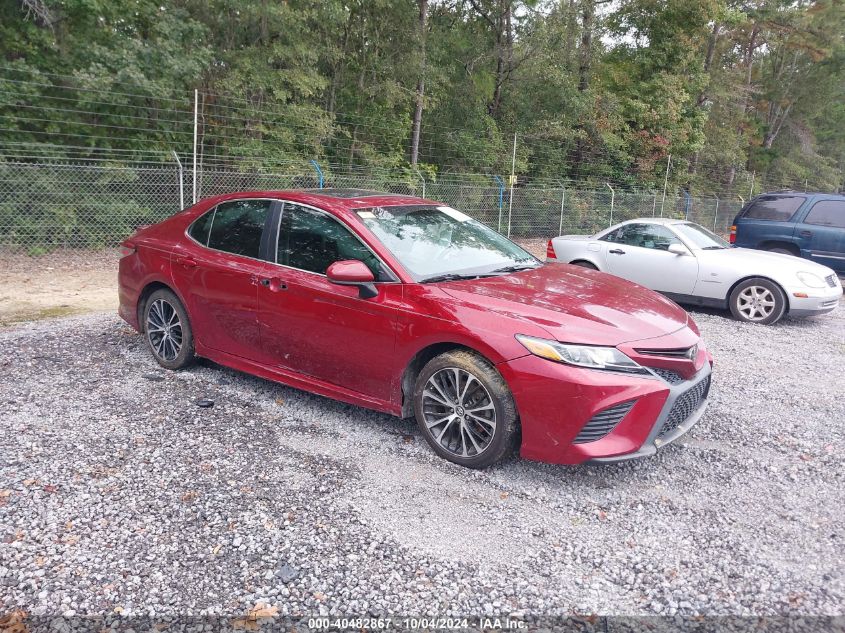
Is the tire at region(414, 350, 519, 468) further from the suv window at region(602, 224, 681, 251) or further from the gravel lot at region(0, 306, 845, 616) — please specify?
the suv window at region(602, 224, 681, 251)

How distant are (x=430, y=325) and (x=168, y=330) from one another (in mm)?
2706

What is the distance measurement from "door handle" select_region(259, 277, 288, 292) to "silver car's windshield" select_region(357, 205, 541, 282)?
73 cm

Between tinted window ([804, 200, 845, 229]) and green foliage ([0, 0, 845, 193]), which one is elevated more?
green foliage ([0, 0, 845, 193])

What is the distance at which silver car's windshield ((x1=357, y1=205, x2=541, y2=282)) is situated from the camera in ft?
13.3

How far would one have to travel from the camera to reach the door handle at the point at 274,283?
167 inches

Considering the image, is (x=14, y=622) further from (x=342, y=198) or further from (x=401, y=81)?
(x=401, y=81)

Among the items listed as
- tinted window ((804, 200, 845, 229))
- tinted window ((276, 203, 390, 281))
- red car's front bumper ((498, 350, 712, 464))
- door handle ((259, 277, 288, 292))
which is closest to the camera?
red car's front bumper ((498, 350, 712, 464))

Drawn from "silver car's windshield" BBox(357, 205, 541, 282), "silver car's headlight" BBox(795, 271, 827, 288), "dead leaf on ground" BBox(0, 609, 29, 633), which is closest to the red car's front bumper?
"silver car's windshield" BBox(357, 205, 541, 282)

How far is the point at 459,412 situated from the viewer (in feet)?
11.8

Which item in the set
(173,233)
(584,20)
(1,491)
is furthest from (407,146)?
(1,491)

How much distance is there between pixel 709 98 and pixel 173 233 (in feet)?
82.1

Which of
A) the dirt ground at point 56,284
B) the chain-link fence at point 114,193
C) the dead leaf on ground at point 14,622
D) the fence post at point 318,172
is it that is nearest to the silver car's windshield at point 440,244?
the dead leaf on ground at point 14,622

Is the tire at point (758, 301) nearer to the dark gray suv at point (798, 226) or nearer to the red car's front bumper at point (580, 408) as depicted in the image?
A: the dark gray suv at point (798, 226)

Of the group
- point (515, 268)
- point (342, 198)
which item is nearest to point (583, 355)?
point (515, 268)
